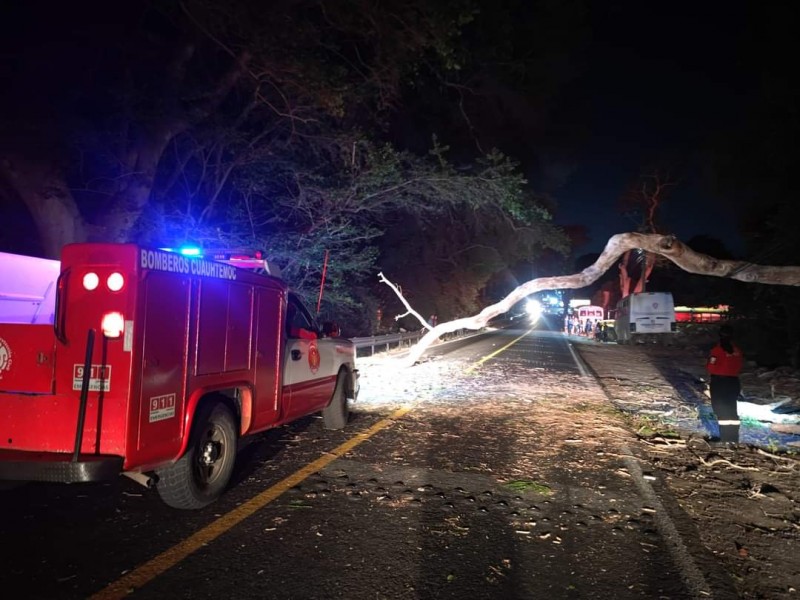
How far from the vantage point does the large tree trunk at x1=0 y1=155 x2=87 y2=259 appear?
33.0ft

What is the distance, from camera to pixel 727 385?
7.59 meters

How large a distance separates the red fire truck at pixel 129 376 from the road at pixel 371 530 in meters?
0.56

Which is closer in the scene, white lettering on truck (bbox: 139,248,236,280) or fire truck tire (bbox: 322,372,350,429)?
white lettering on truck (bbox: 139,248,236,280)

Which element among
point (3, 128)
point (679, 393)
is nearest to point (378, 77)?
point (3, 128)

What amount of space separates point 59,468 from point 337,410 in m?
4.48

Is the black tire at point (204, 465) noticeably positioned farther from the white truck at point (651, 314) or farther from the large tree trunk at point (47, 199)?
the white truck at point (651, 314)

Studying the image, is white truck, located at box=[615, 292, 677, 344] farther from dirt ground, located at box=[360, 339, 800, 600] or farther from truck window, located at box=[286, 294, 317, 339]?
truck window, located at box=[286, 294, 317, 339]

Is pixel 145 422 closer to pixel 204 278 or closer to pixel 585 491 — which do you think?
pixel 204 278

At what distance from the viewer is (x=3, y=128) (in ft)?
31.6

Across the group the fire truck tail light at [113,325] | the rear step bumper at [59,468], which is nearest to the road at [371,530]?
the rear step bumper at [59,468]

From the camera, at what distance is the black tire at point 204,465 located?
461 centimetres

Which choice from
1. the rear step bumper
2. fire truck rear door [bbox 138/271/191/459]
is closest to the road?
the rear step bumper

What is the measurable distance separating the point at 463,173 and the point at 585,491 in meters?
11.1

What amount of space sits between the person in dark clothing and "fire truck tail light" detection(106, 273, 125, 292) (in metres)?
7.46
